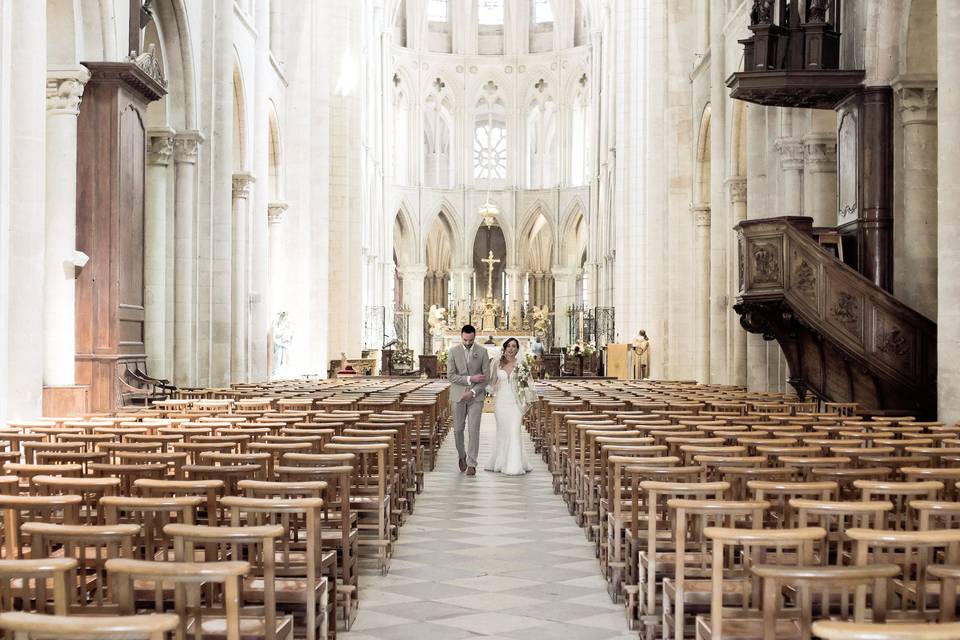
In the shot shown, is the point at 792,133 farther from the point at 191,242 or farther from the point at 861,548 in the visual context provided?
the point at 861,548

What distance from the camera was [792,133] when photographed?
20844 millimetres

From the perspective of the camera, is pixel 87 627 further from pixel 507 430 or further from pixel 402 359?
pixel 402 359

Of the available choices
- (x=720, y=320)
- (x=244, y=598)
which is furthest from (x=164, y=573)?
(x=720, y=320)

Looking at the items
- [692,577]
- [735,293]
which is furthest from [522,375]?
[735,293]

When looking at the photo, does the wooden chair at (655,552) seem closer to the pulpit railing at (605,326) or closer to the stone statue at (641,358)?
the stone statue at (641,358)

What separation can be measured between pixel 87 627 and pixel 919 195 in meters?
15.5

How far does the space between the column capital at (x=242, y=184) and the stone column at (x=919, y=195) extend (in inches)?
578

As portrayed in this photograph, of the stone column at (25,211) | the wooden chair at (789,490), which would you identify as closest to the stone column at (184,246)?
the stone column at (25,211)

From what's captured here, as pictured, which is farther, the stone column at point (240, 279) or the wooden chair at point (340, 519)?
the stone column at point (240, 279)

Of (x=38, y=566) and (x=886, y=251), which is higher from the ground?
(x=886, y=251)

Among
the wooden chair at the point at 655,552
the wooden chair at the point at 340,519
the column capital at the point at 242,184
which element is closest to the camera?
the wooden chair at the point at 655,552

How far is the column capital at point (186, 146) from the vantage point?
20.7 metres

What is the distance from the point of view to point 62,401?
44.9 feet

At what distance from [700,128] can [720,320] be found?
7.32m
